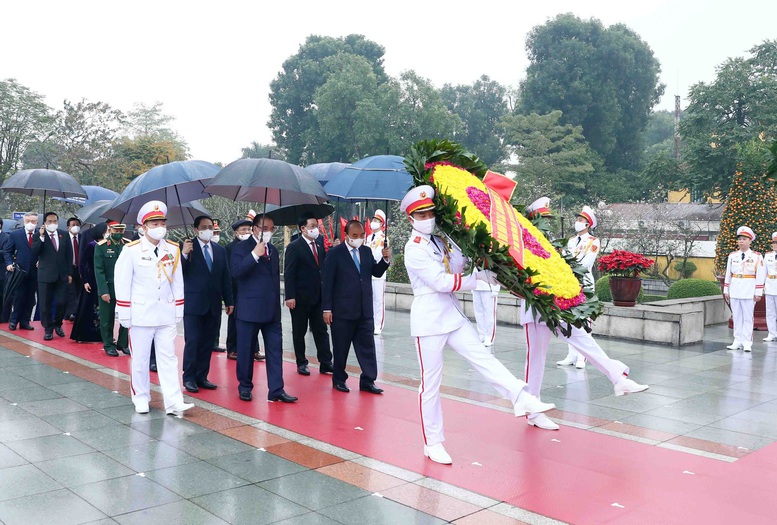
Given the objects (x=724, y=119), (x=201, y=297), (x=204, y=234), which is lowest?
(x=201, y=297)

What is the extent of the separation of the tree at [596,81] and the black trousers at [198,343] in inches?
1610

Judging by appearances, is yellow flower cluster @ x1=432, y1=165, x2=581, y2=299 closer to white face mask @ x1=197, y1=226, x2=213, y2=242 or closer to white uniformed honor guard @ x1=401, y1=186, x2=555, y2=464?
white uniformed honor guard @ x1=401, y1=186, x2=555, y2=464

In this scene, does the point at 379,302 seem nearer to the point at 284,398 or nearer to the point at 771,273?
the point at 284,398

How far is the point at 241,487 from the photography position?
4840 mm

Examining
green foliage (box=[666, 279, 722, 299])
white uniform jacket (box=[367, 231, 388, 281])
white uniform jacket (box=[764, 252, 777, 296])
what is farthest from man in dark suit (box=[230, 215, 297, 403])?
green foliage (box=[666, 279, 722, 299])

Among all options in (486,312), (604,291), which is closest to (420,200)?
(486,312)

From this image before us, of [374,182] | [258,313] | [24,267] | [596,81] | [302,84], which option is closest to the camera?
[258,313]

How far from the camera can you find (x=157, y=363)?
6.70 metres

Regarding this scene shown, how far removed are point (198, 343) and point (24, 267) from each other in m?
5.65

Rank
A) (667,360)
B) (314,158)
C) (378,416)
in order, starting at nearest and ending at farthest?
(378,416), (667,360), (314,158)

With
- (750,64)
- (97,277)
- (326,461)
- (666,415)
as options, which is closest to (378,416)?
(326,461)

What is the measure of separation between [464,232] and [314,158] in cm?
4647

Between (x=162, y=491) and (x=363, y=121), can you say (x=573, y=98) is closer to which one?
(x=363, y=121)

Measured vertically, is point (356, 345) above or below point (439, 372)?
below
